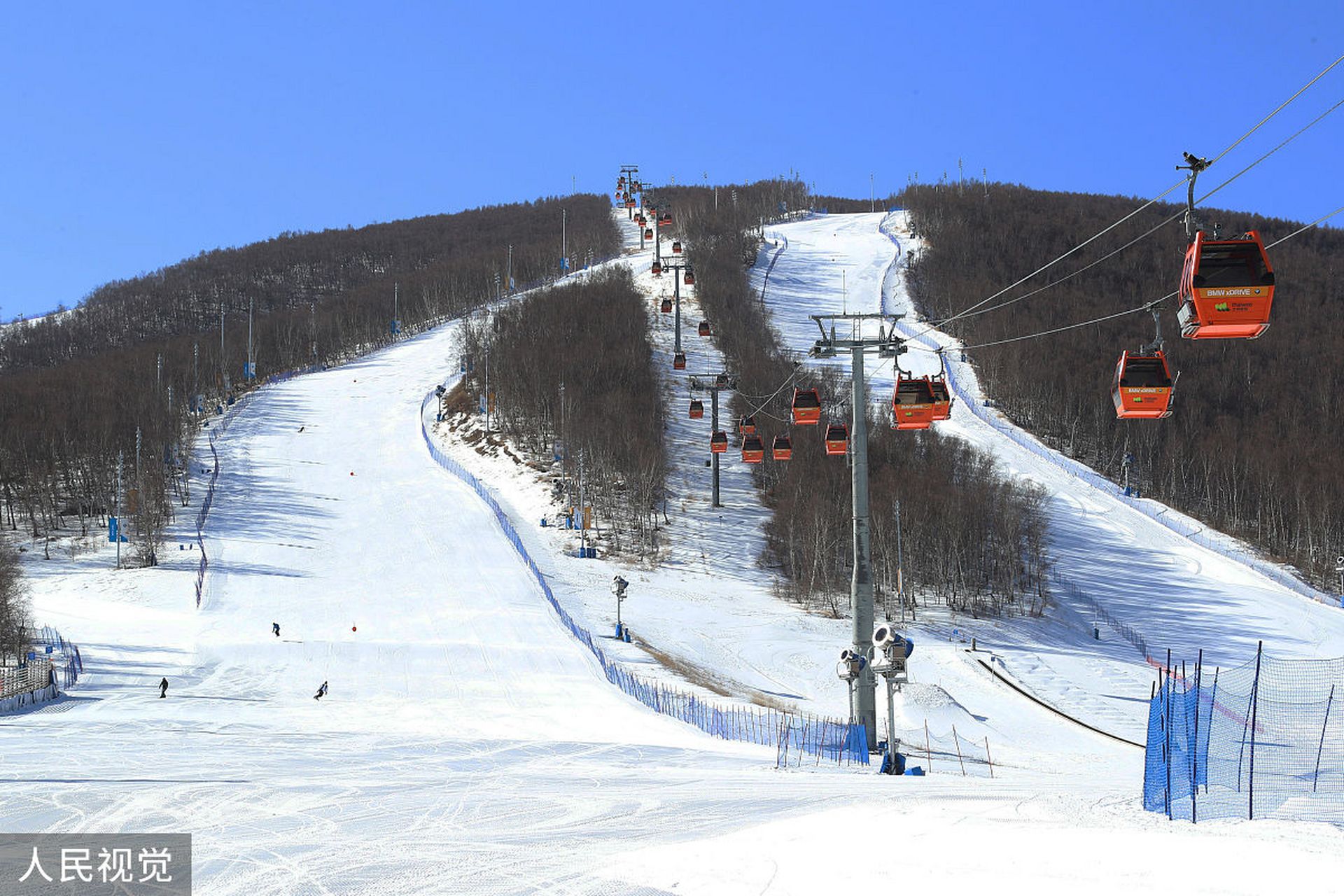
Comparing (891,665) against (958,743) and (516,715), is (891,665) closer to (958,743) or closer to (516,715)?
(958,743)

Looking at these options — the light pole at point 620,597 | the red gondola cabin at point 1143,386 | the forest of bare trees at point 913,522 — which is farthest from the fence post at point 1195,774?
the forest of bare trees at point 913,522

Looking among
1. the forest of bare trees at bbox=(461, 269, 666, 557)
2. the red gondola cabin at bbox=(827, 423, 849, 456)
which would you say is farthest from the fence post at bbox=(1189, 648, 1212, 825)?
the forest of bare trees at bbox=(461, 269, 666, 557)

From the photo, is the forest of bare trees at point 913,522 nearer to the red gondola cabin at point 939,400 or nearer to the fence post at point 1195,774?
the red gondola cabin at point 939,400

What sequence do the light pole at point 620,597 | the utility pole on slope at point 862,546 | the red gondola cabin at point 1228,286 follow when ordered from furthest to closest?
the light pole at point 620,597 → the utility pole on slope at point 862,546 → the red gondola cabin at point 1228,286

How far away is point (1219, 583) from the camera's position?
51.0 meters

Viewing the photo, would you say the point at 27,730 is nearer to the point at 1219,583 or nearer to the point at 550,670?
the point at 550,670

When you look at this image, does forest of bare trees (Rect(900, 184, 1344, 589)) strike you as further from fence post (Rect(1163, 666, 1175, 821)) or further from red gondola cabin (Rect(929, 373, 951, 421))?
fence post (Rect(1163, 666, 1175, 821))

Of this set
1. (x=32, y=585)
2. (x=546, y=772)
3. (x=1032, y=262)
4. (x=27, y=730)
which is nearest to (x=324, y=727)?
(x=27, y=730)

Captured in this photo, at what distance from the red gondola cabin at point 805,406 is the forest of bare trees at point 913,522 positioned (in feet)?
61.6

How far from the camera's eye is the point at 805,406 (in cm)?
2905

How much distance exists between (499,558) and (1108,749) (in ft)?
89.6

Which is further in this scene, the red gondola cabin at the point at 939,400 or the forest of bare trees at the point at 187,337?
the forest of bare trees at the point at 187,337

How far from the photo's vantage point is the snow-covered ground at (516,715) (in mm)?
9656

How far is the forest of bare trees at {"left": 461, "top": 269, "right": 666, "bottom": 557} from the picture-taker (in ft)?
188
